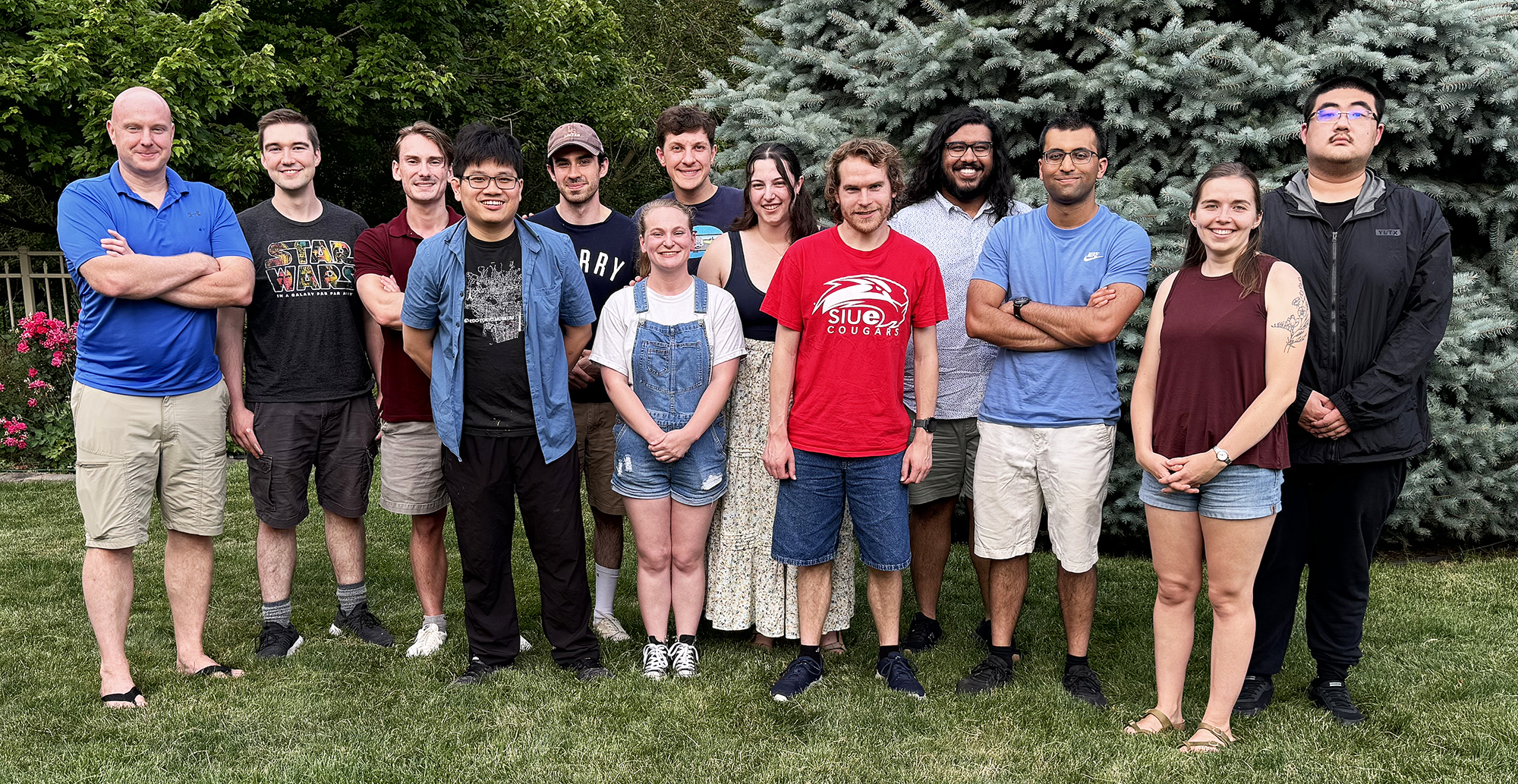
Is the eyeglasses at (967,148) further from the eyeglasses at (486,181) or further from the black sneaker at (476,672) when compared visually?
the black sneaker at (476,672)

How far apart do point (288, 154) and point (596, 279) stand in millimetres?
1335

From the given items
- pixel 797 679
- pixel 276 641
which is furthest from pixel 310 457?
pixel 797 679

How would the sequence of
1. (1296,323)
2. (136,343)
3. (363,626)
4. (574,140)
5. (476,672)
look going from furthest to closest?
(363,626)
(574,140)
(476,672)
(136,343)
(1296,323)

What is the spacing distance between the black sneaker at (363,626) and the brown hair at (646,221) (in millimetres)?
1920

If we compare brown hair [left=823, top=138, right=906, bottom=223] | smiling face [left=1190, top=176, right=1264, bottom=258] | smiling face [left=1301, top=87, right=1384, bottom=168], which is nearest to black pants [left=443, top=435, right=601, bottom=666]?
brown hair [left=823, top=138, right=906, bottom=223]

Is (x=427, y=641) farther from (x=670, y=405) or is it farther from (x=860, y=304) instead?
(x=860, y=304)

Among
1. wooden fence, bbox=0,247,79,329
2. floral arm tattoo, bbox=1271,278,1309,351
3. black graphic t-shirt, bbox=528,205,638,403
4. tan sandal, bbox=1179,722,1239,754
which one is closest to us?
floral arm tattoo, bbox=1271,278,1309,351

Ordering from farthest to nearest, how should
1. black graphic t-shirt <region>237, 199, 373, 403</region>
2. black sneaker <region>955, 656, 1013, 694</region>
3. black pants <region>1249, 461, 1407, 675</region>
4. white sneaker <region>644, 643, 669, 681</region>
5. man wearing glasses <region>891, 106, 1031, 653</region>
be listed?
black graphic t-shirt <region>237, 199, 373, 403</region> < man wearing glasses <region>891, 106, 1031, 653</region> < white sneaker <region>644, 643, 669, 681</region> < black sneaker <region>955, 656, 1013, 694</region> < black pants <region>1249, 461, 1407, 675</region>

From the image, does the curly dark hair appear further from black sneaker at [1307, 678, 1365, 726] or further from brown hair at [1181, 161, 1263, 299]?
black sneaker at [1307, 678, 1365, 726]

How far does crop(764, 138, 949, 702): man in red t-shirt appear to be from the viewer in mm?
3639

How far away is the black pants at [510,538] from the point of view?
3838 mm

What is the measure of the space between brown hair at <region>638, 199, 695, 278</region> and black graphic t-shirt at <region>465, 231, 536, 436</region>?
477mm

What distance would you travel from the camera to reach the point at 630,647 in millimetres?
4332

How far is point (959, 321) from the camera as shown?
4.09 m
